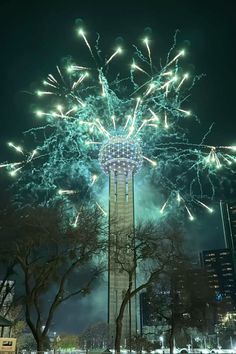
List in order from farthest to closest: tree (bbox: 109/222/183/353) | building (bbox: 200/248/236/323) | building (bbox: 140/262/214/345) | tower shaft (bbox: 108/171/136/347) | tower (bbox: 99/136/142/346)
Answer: building (bbox: 200/248/236/323), tower (bbox: 99/136/142/346), tower shaft (bbox: 108/171/136/347), building (bbox: 140/262/214/345), tree (bbox: 109/222/183/353)

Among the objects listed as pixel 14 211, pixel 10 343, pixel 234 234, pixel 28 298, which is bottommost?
pixel 10 343

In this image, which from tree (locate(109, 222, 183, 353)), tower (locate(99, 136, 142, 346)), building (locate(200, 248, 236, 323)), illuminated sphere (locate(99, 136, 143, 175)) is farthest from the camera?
building (locate(200, 248, 236, 323))

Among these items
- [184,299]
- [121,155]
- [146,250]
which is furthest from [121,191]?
[146,250]

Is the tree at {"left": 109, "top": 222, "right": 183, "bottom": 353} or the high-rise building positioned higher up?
the high-rise building

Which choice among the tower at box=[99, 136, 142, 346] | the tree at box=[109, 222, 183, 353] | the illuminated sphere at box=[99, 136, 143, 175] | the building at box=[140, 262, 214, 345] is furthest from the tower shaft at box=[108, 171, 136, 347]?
the tree at box=[109, 222, 183, 353]

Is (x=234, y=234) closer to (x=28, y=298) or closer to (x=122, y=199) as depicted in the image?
(x=122, y=199)

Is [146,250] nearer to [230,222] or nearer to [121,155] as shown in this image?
[121,155]

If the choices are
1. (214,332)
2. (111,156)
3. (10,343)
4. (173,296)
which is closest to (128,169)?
(111,156)

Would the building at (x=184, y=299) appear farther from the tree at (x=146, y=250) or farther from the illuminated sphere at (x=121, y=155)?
the illuminated sphere at (x=121, y=155)

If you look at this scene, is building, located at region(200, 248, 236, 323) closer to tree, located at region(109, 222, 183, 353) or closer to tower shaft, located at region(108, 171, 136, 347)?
tower shaft, located at region(108, 171, 136, 347)
